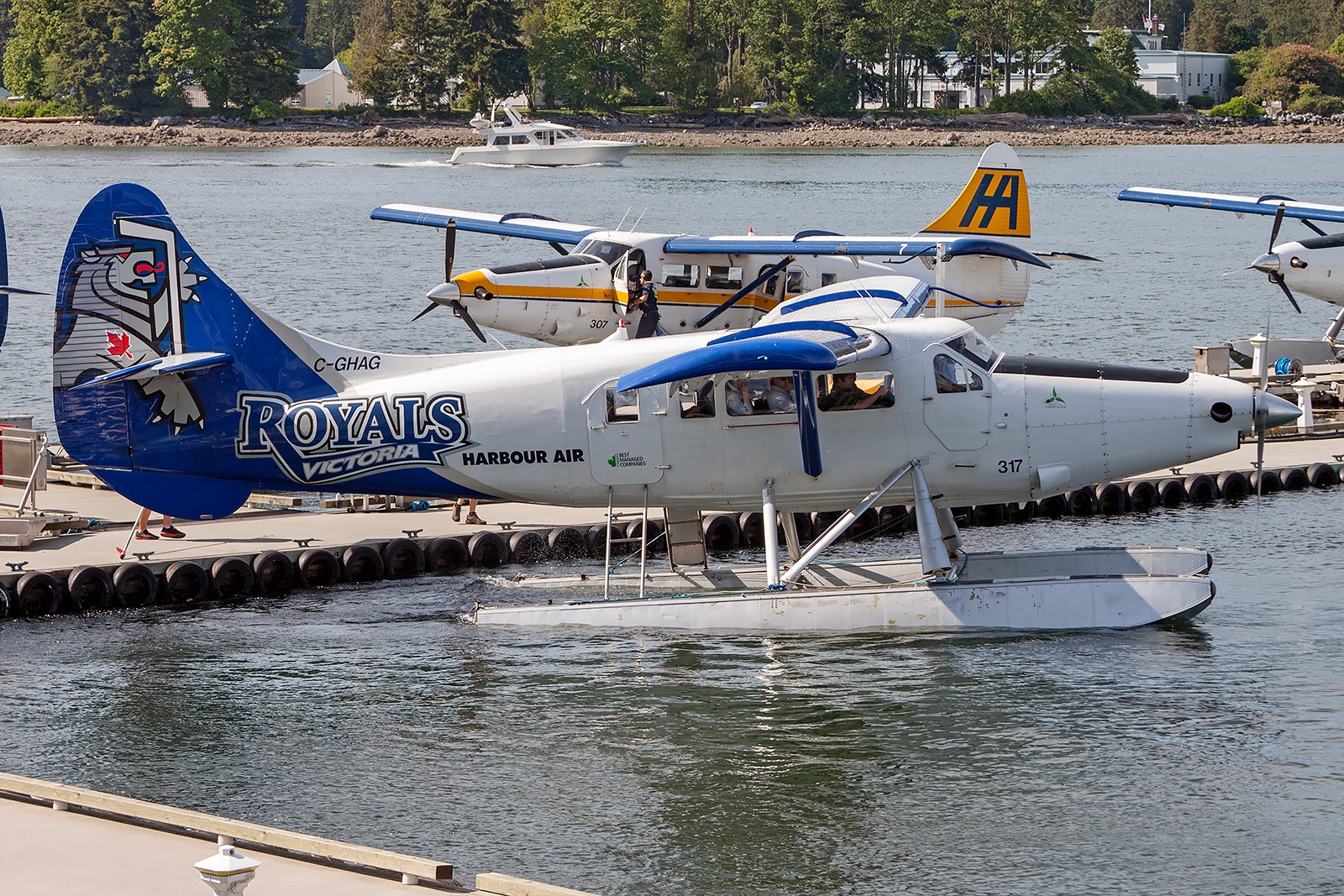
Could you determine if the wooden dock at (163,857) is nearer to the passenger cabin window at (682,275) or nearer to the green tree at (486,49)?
the passenger cabin window at (682,275)

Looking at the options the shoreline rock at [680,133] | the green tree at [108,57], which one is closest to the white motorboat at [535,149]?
the shoreline rock at [680,133]

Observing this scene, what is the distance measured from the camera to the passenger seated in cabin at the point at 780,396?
14586 mm

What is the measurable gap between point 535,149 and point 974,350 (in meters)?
97.4

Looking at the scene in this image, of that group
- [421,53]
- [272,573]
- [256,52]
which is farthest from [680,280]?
[256,52]

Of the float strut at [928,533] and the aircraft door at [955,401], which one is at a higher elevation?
the aircraft door at [955,401]

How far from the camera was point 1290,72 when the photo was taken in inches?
6344

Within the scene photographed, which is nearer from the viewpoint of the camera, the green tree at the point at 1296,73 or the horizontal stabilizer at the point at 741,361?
the horizontal stabilizer at the point at 741,361

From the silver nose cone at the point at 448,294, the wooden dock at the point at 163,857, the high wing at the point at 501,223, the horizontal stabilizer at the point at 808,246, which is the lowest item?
the wooden dock at the point at 163,857

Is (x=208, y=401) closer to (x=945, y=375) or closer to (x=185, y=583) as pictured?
(x=185, y=583)

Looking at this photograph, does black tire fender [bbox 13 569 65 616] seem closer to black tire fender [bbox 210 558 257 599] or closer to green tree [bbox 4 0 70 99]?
black tire fender [bbox 210 558 257 599]

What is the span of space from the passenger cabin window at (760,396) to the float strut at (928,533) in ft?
4.33

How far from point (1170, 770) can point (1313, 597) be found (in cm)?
555

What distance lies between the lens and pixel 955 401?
14555 millimetres

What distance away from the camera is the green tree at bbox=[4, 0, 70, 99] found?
144 meters
